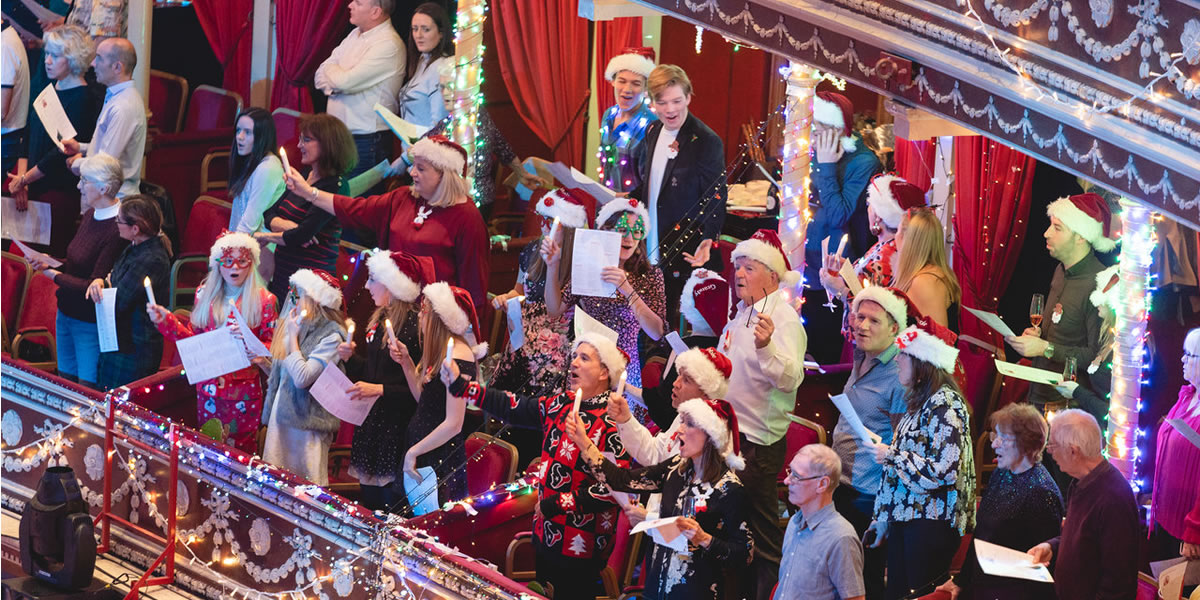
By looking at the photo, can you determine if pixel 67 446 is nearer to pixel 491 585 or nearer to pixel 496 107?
pixel 491 585

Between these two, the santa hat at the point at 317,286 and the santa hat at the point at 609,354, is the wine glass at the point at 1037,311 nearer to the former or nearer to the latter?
the santa hat at the point at 609,354

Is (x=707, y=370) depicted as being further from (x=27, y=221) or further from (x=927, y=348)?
(x=27, y=221)

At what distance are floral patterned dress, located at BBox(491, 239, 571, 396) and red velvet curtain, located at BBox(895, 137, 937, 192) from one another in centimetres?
286

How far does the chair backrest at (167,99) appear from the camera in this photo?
10.1 metres

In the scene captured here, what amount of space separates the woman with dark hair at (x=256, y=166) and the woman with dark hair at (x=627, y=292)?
1988 mm

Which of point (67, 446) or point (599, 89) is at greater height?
point (599, 89)

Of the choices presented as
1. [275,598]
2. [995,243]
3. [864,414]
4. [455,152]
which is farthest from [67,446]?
[995,243]

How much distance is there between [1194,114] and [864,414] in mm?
1895

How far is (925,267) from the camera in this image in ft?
19.1

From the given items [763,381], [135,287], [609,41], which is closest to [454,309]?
[763,381]

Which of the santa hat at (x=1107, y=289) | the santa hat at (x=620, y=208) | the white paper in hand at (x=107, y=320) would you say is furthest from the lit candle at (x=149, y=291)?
the santa hat at (x=1107, y=289)

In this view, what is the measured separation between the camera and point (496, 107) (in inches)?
366

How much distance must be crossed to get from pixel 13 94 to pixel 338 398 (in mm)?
4797

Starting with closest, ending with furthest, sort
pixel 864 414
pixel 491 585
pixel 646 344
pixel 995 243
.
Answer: pixel 491 585, pixel 864 414, pixel 646 344, pixel 995 243
